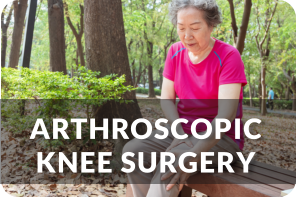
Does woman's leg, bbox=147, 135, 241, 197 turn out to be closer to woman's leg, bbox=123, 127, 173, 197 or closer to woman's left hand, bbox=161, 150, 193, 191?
woman's left hand, bbox=161, 150, 193, 191

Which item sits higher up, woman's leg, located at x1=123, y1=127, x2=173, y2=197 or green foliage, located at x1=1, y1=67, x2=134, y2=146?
green foliage, located at x1=1, y1=67, x2=134, y2=146

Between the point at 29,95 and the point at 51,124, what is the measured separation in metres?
0.50

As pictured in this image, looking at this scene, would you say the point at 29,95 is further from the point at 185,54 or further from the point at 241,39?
the point at 241,39

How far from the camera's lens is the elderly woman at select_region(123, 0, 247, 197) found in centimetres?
166

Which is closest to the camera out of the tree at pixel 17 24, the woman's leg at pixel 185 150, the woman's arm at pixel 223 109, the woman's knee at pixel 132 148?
the woman's leg at pixel 185 150

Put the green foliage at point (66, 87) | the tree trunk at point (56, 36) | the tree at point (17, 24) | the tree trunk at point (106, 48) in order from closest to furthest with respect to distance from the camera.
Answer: the green foliage at point (66, 87)
the tree trunk at point (106, 48)
the tree trunk at point (56, 36)
the tree at point (17, 24)

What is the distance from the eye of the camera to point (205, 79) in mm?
1831

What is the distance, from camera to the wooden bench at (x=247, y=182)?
1.55 meters

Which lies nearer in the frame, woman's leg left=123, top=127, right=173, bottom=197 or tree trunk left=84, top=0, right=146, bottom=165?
woman's leg left=123, top=127, right=173, bottom=197

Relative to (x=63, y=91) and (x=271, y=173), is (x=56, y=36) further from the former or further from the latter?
(x=271, y=173)

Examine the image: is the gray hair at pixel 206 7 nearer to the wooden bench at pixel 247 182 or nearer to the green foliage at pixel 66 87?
the wooden bench at pixel 247 182

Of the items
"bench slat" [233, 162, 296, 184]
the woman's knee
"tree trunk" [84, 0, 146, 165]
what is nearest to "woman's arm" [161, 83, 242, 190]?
the woman's knee

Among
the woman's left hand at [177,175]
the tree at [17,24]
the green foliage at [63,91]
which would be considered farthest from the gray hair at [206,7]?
the tree at [17,24]

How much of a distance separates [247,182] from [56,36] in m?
6.70
